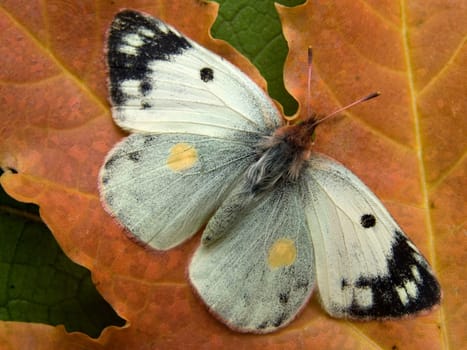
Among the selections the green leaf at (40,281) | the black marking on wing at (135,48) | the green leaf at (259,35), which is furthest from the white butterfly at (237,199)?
the green leaf at (40,281)

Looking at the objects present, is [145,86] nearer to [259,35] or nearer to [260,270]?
[259,35]

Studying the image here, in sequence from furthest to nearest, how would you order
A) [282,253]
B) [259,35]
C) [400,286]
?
1. [259,35]
2. [282,253]
3. [400,286]

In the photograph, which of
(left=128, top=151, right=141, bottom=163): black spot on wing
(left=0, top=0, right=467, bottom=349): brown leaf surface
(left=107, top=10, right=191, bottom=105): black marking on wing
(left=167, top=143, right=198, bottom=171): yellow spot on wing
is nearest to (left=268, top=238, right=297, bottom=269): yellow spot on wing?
(left=0, top=0, right=467, bottom=349): brown leaf surface

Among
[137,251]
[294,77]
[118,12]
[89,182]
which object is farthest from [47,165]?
[294,77]

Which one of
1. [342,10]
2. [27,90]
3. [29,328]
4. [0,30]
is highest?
[342,10]

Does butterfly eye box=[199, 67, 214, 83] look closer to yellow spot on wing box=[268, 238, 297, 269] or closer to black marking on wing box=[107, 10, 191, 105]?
black marking on wing box=[107, 10, 191, 105]

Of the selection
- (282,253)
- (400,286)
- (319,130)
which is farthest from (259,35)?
(400,286)

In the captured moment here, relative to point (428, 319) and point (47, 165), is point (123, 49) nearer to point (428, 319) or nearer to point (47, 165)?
point (47, 165)
